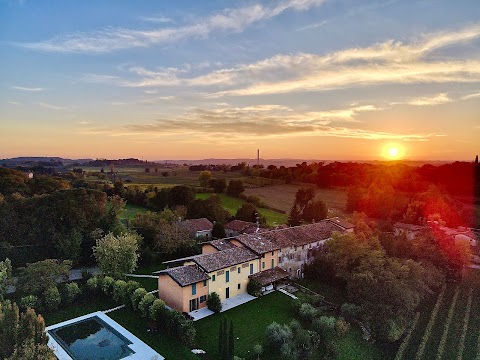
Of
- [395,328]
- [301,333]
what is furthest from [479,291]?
[301,333]

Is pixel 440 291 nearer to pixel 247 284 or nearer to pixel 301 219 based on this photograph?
pixel 247 284

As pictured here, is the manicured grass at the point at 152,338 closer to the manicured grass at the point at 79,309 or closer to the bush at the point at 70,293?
the manicured grass at the point at 79,309

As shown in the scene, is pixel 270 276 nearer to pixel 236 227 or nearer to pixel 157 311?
pixel 157 311

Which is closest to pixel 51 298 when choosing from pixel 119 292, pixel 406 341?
pixel 119 292

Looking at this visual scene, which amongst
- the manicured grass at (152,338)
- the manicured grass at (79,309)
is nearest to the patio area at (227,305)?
the manicured grass at (152,338)

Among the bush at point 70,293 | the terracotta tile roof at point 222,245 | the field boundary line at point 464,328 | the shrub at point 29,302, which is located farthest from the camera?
the terracotta tile roof at point 222,245
